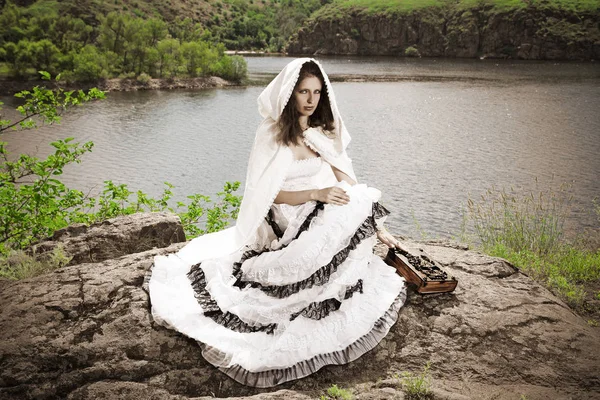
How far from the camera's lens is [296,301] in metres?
3.38

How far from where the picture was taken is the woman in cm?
314

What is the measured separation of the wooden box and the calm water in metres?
5.37

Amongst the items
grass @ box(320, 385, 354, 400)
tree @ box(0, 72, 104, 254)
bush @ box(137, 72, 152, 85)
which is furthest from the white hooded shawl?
bush @ box(137, 72, 152, 85)

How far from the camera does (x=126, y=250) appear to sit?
507 centimetres

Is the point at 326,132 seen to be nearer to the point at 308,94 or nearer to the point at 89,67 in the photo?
the point at 308,94

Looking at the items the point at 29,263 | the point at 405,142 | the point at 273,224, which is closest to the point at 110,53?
the point at 405,142

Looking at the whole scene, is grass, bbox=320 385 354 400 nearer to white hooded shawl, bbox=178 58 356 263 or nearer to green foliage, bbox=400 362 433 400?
green foliage, bbox=400 362 433 400

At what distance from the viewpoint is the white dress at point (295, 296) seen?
3.09 metres

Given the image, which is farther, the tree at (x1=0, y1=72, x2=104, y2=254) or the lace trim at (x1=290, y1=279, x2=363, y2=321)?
the tree at (x1=0, y1=72, x2=104, y2=254)

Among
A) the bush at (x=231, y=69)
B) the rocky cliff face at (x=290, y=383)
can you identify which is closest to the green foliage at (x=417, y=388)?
the rocky cliff face at (x=290, y=383)

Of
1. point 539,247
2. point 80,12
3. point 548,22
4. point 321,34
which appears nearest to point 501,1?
point 548,22

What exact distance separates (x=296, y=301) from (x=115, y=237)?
9.03 feet

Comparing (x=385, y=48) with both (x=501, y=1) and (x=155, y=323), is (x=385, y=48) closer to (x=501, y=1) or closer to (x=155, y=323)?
(x=501, y=1)

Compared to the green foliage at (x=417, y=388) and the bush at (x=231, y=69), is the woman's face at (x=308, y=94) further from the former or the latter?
the bush at (x=231, y=69)
